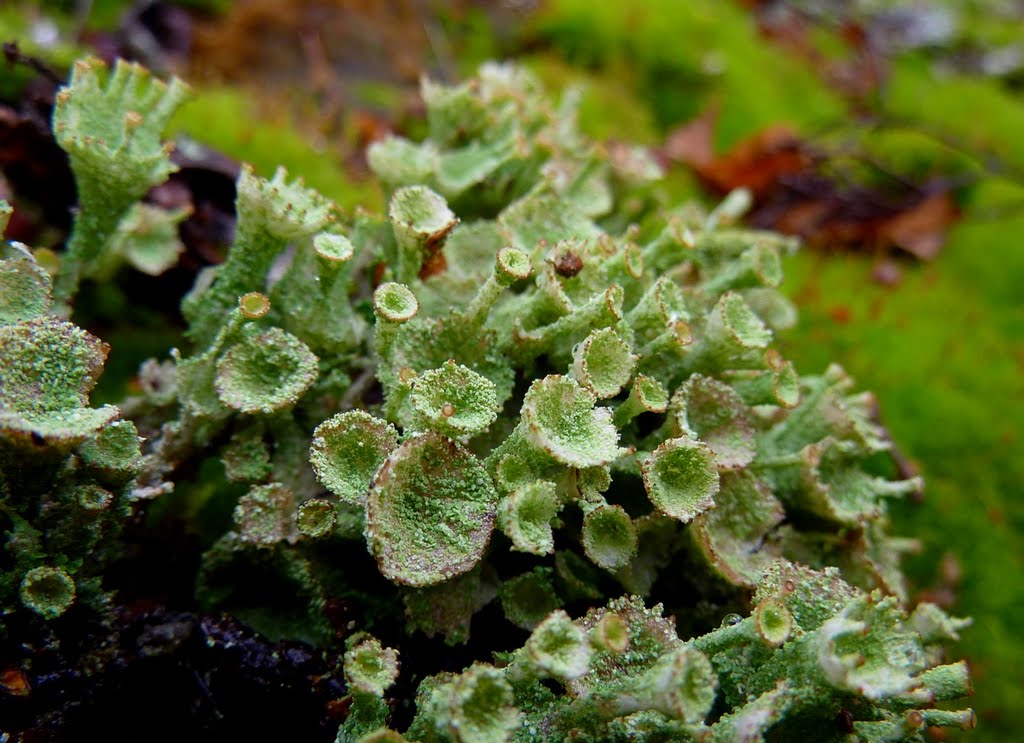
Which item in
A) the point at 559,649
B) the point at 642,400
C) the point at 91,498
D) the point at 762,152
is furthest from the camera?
the point at 762,152

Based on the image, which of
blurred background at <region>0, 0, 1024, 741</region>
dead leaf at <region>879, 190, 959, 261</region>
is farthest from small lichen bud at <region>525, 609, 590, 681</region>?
dead leaf at <region>879, 190, 959, 261</region>

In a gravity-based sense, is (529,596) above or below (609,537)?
below

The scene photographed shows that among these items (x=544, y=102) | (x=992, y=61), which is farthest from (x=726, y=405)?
(x=992, y=61)

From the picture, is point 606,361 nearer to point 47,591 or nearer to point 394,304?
point 394,304

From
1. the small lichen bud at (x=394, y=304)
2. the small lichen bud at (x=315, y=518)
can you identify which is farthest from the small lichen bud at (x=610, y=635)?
the small lichen bud at (x=394, y=304)

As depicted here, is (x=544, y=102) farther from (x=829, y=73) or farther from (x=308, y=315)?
(x=829, y=73)

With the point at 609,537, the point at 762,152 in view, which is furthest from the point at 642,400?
the point at 762,152

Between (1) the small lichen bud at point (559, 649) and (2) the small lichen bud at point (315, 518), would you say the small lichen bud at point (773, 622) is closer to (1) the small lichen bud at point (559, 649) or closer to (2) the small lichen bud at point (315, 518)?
(1) the small lichen bud at point (559, 649)

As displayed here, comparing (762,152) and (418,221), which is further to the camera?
(762,152)
